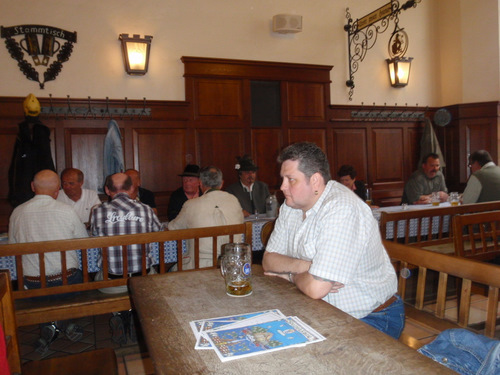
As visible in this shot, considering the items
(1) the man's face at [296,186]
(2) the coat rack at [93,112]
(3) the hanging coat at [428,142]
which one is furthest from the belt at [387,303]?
(3) the hanging coat at [428,142]

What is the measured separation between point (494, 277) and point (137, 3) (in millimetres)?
4802

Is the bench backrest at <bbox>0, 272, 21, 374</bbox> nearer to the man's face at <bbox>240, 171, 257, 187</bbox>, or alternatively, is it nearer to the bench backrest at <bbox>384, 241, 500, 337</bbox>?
the bench backrest at <bbox>384, 241, 500, 337</bbox>

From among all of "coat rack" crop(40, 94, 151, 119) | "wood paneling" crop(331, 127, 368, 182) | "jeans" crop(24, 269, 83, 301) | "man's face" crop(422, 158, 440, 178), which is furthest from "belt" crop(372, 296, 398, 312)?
"wood paneling" crop(331, 127, 368, 182)

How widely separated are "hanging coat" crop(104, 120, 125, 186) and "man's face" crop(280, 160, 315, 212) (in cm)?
340

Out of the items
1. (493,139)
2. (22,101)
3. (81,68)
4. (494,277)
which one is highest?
(81,68)

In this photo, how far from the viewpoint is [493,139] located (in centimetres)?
613

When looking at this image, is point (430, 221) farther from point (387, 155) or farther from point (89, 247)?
point (387, 155)

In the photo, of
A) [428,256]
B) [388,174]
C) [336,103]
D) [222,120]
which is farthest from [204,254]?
[388,174]

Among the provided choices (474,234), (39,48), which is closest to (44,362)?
(474,234)

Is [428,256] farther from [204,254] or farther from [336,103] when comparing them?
[336,103]

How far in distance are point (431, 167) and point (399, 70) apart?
6.50 feet

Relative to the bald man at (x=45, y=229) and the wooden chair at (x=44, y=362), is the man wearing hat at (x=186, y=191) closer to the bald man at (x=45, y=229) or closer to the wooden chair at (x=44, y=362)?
the bald man at (x=45, y=229)

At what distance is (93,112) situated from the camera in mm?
4738

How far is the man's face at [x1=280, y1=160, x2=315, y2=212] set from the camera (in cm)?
175
